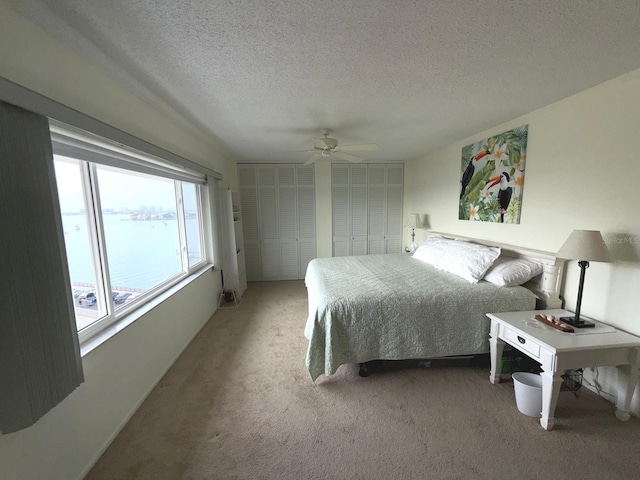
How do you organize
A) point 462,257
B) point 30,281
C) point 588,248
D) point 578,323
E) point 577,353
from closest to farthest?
point 30,281 → point 577,353 → point 588,248 → point 578,323 → point 462,257

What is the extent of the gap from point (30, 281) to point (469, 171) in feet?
12.5

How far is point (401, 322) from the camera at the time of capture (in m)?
2.03

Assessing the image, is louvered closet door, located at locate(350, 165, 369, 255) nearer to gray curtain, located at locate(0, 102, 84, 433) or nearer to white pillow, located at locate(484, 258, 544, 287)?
white pillow, located at locate(484, 258, 544, 287)

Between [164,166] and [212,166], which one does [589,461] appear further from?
[212,166]

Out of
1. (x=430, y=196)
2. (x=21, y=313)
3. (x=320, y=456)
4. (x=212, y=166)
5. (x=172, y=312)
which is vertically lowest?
(x=320, y=456)

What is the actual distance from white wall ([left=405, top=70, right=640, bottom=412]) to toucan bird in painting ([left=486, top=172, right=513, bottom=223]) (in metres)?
0.17

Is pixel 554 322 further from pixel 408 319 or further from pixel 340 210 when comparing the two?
pixel 340 210

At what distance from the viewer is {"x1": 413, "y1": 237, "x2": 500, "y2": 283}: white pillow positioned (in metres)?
2.38

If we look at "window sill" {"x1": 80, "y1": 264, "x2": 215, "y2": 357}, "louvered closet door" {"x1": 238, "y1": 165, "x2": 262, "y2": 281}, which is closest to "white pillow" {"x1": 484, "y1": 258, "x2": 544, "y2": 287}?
"window sill" {"x1": 80, "y1": 264, "x2": 215, "y2": 357}

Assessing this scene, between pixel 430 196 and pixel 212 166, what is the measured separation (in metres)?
3.36

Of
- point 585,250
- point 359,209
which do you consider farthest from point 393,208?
point 585,250

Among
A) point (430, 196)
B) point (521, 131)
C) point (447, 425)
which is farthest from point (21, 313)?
point (430, 196)

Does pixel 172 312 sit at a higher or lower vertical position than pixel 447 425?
higher

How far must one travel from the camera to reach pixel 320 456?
4.76 feet
